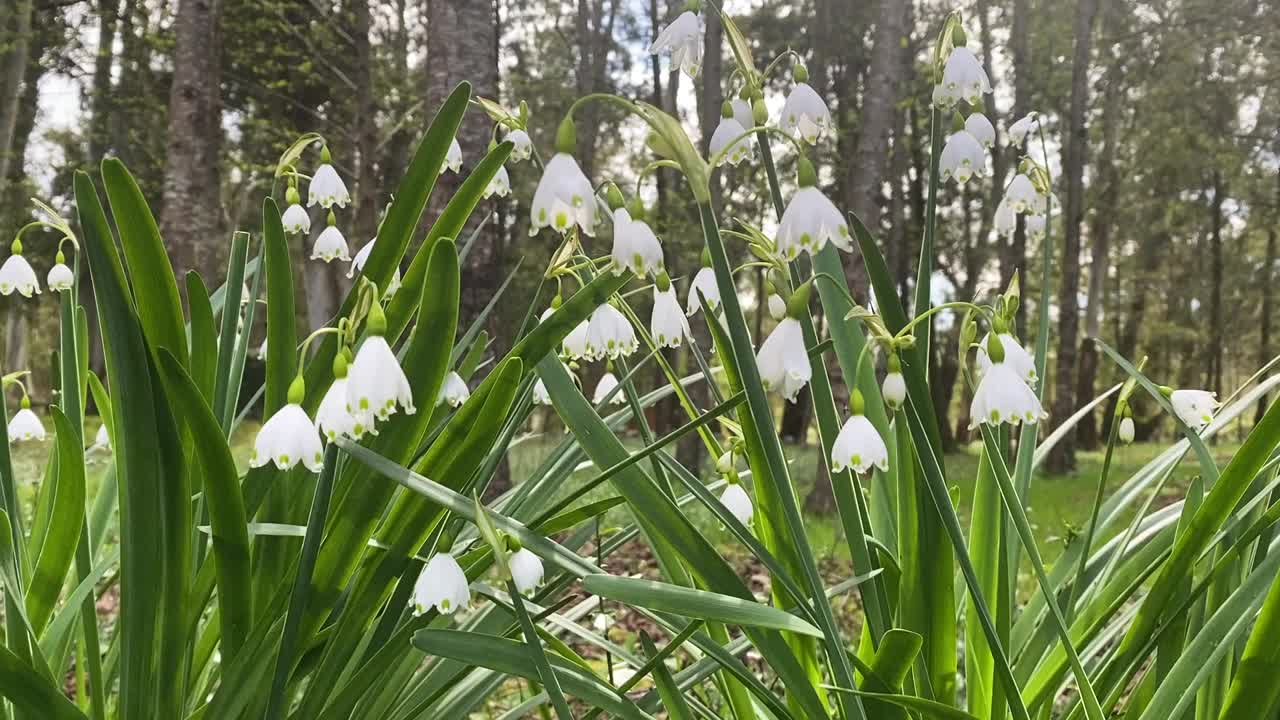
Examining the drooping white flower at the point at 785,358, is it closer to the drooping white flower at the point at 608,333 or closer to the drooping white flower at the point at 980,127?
the drooping white flower at the point at 608,333

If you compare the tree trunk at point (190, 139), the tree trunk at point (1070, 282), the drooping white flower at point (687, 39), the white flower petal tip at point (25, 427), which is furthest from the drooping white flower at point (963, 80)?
the tree trunk at point (1070, 282)

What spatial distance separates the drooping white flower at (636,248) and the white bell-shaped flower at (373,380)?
0.99 feet

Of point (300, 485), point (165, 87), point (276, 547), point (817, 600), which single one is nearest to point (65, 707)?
point (276, 547)

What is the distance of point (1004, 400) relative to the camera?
1.11 m

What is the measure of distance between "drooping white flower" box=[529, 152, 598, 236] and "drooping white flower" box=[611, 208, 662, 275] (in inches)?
1.7

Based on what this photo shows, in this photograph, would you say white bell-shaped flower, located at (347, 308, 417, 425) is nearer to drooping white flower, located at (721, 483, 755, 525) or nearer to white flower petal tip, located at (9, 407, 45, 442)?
drooping white flower, located at (721, 483, 755, 525)

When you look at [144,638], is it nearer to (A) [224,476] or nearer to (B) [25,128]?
(A) [224,476]

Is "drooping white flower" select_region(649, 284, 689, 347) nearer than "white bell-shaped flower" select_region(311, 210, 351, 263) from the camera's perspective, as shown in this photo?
Yes

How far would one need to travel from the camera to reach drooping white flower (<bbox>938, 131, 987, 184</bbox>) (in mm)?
1486

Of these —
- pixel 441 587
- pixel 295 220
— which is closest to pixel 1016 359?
pixel 441 587

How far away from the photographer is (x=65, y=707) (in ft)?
4.15

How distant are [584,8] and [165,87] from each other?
22.4 feet

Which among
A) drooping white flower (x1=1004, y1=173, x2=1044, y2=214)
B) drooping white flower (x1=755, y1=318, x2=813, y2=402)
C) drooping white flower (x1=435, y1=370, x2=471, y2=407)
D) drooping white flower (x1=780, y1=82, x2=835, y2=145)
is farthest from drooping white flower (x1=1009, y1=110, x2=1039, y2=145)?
drooping white flower (x1=435, y1=370, x2=471, y2=407)

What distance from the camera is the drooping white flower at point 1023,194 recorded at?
5.39 ft
